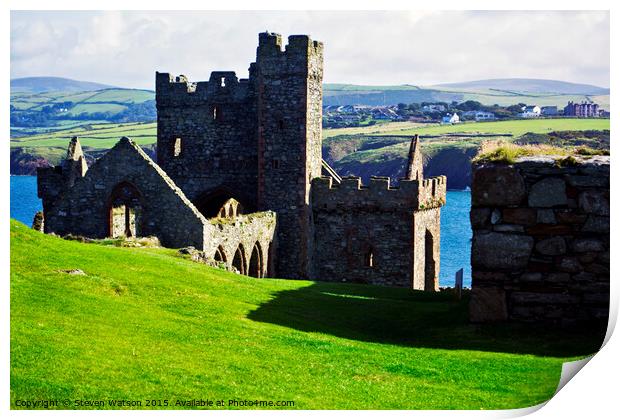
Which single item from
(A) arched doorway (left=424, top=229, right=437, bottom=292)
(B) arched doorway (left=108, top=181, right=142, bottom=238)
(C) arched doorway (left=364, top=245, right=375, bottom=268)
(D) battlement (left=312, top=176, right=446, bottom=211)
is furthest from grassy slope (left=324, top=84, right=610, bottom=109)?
(B) arched doorway (left=108, top=181, right=142, bottom=238)

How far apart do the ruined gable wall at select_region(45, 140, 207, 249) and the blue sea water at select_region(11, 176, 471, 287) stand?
3397 centimetres

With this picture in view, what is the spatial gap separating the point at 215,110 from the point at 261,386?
99.2 feet

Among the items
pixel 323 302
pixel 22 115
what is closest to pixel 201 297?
pixel 323 302

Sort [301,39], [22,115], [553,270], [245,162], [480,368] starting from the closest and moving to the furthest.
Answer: [480,368] → [553,270] → [301,39] → [245,162] → [22,115]

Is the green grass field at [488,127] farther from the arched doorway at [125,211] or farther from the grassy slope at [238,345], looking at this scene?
the grassy slope at [238,345]

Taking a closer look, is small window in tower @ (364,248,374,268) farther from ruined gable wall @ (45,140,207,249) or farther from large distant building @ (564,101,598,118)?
large distant building @ (564,101,598,118)

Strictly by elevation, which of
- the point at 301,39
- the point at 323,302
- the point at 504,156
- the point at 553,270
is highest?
the point at 301,39

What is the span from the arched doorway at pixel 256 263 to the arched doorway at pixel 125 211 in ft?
15.4

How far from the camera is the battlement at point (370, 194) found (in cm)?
4159

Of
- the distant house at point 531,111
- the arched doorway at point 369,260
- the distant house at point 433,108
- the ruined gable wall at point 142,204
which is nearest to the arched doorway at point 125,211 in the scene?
the ruined gable wall at point 142,204

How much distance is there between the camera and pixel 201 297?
2202 centimetres

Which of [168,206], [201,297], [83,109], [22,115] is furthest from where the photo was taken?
[83,109]

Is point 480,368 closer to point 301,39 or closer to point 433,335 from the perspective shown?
point 433,335

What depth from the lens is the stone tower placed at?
1633 inches
